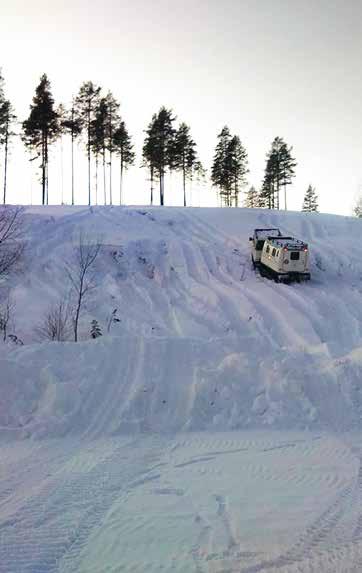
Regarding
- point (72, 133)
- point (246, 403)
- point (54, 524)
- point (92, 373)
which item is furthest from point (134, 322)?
point (72, 133)

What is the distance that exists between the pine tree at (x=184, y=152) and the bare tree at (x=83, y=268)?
74.5 ft

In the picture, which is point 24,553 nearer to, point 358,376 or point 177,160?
point 358,376

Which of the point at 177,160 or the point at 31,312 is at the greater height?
the point at 177,160

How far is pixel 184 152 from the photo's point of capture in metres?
42.3

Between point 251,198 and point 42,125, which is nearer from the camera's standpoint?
point 42,125

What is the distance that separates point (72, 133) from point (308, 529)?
3808 centimetres

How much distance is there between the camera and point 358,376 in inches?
309

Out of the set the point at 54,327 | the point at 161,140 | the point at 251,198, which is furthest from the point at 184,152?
the point at 54,327

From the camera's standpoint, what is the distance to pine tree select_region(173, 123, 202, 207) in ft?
136

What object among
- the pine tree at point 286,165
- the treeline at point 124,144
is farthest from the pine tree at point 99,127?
the pine tree at point 286,165

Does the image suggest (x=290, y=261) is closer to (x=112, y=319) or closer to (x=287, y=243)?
(x=287, y=243)

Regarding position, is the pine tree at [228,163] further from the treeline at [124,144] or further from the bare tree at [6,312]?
the bare tree at [6,312]

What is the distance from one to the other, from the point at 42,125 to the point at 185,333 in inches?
1069

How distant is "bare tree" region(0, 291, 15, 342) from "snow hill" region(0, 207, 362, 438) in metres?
0.24
